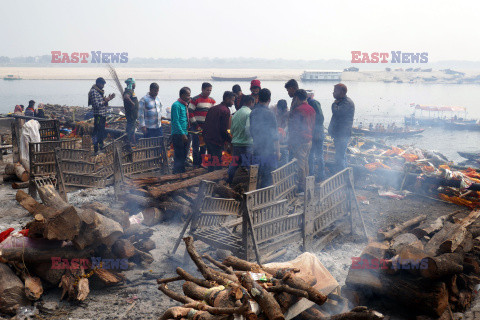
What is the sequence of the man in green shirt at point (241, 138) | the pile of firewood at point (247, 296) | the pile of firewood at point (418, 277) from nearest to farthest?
1. the pile of firewood at point (247, 296)
2. the pile of firewood at point (418, 277)
3. the man in green shirt at point (241, 138)

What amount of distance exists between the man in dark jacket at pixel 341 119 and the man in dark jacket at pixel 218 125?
2414 mm

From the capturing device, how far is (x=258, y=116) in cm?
702

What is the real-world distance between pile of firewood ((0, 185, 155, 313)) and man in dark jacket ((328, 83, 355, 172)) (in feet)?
18.6

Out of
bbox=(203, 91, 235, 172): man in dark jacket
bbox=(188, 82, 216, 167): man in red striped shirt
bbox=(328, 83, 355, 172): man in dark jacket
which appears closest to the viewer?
bbox=(203, 91, 235, 172): man in dark jacket

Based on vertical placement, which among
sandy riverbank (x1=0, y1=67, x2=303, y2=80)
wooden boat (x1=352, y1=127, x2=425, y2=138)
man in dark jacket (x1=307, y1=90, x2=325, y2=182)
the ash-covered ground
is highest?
sandy riverbank (x1=0, y1=67, x2=303, y2=80)

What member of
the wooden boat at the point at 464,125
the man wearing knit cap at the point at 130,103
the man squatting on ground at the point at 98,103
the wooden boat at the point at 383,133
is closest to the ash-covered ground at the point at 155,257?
the man squatting on ground at the point at 98,103

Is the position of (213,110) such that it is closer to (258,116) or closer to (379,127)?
(258,116)

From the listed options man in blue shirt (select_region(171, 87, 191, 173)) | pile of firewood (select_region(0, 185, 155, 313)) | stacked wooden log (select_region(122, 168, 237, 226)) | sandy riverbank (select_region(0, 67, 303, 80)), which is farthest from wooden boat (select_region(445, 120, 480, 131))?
sandy riverbank (select_region(0, 67, 303, 80))

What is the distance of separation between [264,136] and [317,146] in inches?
88.0

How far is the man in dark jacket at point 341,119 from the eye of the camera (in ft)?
28.0

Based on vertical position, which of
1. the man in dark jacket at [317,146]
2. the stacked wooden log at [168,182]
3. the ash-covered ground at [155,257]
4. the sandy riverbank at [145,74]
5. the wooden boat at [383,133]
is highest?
the sandy riverbank at [145,74]

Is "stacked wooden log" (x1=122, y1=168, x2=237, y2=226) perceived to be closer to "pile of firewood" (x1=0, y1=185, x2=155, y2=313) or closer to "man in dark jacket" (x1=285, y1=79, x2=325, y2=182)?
"pile of firewood" (x1=0, y1=185, x2=155, y2=313)

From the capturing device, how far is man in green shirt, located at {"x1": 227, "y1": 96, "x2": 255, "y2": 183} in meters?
7.37

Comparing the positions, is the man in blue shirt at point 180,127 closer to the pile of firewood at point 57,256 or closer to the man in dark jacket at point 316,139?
the man in dark jacket at point 316,139
